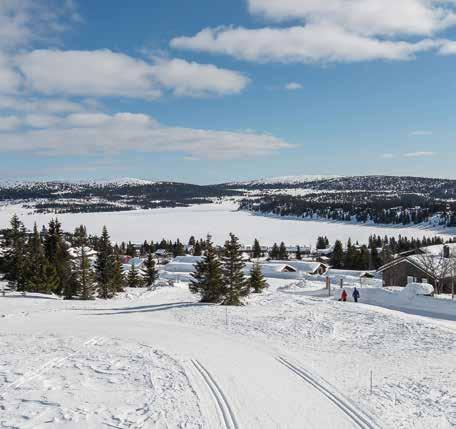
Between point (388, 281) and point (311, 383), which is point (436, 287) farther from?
point (311, 383)

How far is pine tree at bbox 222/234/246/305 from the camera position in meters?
30.7

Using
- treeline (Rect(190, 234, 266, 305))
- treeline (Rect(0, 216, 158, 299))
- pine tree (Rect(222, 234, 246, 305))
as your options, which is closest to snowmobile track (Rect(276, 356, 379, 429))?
pine tree (Rect(222, 234, 246, 305))

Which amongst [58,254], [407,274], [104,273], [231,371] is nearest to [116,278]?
[104,273]

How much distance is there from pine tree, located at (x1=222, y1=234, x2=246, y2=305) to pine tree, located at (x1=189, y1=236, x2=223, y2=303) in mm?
547

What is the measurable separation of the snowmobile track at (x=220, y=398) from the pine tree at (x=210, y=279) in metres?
16.2

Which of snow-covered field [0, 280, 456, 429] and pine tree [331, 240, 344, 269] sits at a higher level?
snow-covered field [0, 280, 456, 429]

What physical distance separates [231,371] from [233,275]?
1659cm

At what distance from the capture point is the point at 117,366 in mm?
15305

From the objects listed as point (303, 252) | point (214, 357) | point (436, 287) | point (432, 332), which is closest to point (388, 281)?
point (436, 287)

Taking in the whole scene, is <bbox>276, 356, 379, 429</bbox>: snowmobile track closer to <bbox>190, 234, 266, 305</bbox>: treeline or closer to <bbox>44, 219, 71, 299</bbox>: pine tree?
<bbox>190, 234, 266, 305</bbox>: treeline

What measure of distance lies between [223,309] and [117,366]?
12.8 metres

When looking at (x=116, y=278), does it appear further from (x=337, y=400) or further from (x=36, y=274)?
(x=337, y=400)

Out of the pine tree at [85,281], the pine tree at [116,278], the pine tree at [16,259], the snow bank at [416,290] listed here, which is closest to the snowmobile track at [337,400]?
the snow bank at [416,290]

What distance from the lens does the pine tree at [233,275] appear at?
3073 centimetres
